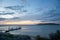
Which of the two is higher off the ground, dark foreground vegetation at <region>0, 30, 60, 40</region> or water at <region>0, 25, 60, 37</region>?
water at <region>0, 25, 60, 37</region>

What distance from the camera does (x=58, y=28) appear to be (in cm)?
143

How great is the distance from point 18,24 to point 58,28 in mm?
518

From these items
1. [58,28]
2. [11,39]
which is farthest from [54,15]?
[11,39]

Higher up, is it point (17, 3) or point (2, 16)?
point (17, 3)

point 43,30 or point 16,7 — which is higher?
point 16,7

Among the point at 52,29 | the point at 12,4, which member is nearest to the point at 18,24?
the point at 12,4

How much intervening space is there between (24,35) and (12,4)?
44 cm

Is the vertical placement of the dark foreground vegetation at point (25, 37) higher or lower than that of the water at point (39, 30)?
lower

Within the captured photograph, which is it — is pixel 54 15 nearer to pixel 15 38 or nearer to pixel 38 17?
pixel 38 17

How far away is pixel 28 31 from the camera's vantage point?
1431 mm

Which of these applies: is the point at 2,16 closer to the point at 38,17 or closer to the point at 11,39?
the point at 11,39

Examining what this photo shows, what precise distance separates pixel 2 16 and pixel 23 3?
0.33 metres

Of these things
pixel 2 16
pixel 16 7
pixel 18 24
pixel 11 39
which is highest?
pixel 16 7

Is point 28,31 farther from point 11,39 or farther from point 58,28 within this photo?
point 58,28
